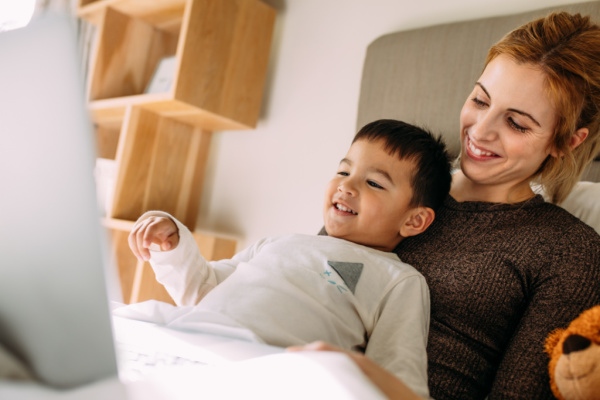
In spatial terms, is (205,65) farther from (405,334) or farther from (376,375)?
(376,375)

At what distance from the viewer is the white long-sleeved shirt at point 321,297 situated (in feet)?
2.69

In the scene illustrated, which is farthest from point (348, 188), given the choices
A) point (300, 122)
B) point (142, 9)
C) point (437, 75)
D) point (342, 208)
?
point (142, 9)

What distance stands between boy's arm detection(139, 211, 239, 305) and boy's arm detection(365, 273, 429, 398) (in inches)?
14.2

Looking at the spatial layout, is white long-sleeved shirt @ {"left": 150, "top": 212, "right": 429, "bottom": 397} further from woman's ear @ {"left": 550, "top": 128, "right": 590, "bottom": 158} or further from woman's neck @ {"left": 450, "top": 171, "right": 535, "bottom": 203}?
woman's ear @ {"left": 550, "top": 128, "right": 590, "bottom": 158}

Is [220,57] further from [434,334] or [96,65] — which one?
[434,334]

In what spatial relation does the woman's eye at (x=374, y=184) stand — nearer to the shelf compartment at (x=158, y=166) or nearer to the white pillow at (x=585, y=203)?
the white pillow at (x=585, y=203)

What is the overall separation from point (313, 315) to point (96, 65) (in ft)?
6.39

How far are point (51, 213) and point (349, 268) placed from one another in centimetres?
66

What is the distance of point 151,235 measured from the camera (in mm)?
989

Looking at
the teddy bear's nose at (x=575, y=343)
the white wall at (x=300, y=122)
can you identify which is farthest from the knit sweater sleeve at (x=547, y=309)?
the white wall at (x=300, y=122)

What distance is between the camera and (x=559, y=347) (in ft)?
2.41

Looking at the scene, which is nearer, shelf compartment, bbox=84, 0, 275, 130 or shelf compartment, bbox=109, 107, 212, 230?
shelf compartment, bbox=84, 0, 275, 130

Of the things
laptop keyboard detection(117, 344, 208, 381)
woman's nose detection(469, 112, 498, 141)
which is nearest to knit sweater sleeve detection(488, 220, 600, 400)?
woman's nose detection(469, 112, 498, 141)

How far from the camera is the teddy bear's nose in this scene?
666 millimetres
